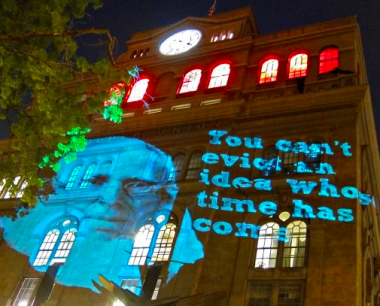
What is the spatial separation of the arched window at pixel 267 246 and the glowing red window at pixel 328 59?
10.4 metres

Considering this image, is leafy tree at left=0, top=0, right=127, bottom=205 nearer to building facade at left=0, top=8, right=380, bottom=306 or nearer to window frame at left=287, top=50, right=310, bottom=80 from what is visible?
building facade at left=0, top=8, right=380, bottom=306

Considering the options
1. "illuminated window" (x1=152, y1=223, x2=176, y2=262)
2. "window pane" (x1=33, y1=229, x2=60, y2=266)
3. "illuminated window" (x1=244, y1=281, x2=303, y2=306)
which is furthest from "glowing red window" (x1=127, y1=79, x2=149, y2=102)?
"illuminated window" (x1=244, y1=281, x2=303, y2=306)

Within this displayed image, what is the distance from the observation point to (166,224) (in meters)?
22.5

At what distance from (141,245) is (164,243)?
1.24 meters

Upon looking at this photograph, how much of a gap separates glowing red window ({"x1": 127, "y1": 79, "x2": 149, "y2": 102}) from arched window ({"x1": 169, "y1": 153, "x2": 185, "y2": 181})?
6.50m

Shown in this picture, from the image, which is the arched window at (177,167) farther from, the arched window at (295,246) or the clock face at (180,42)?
the clock face at (180,42)

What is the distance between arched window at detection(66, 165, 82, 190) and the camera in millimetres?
27337

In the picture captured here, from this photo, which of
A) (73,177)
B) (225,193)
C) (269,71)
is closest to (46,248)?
(73,177)

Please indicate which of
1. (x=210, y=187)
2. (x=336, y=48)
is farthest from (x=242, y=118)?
(x=336, y=48)

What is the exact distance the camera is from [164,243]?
21.8 meters

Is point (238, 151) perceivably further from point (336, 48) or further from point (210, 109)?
point (336, 48)

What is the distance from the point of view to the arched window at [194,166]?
24133mm

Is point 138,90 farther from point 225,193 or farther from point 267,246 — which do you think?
point 267,246

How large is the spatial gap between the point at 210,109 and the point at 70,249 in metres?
10.7
